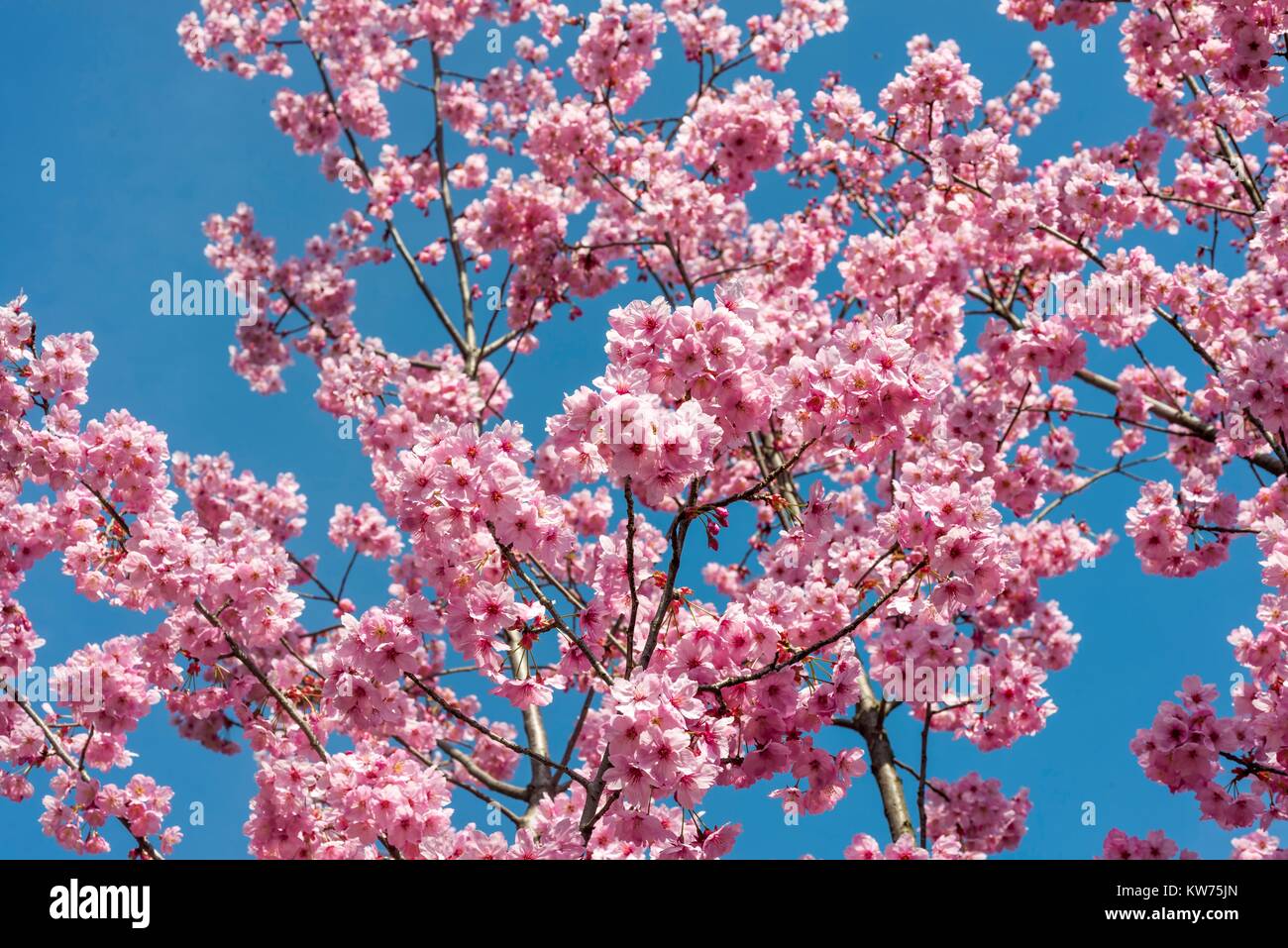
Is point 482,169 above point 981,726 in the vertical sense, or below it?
above

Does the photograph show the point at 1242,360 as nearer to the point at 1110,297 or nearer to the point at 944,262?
the point at 1110,297

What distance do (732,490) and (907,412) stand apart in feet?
25.8

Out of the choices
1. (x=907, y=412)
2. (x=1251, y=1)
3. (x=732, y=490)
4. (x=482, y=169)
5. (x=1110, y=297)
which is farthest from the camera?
(x=482, y=169)

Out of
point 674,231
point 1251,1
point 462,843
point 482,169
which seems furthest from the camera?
point 482,169

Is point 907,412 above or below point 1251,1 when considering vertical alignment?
below

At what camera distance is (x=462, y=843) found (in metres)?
4.32

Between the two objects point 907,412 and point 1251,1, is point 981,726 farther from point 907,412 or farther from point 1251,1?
point 1251,1

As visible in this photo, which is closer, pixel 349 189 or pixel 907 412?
pixel 907 412

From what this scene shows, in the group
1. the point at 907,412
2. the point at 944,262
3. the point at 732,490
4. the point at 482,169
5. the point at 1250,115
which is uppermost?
the point at 482,169
